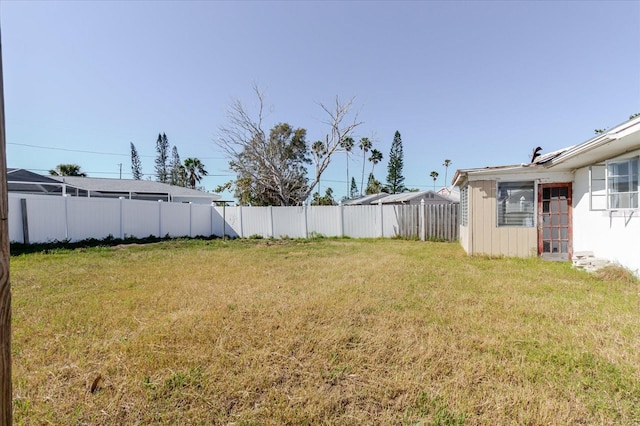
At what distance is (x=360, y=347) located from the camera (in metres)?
2.64

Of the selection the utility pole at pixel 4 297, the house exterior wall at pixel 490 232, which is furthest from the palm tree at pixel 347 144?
the utility pole at pixel 4 297

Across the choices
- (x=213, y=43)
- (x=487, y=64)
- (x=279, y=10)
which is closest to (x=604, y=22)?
(x=487, y=64)

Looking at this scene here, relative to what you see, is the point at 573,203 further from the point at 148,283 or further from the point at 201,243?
the point at 201,243

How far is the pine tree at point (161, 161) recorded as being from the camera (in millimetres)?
39031

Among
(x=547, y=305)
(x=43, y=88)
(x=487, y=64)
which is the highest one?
(x=487, y=64)

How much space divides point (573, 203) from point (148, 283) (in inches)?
393

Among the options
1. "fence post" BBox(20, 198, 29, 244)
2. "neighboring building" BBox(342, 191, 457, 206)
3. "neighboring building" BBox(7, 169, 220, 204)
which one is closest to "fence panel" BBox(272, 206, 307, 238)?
"fence post" BBox(20, 198, 29, 244)

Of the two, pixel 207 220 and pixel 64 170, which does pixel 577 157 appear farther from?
pixel 64 170

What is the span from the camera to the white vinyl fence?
884 centimetres

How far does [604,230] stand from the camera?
582 cm

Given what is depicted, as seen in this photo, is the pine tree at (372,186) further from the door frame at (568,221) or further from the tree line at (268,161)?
the door frame at (568,221)

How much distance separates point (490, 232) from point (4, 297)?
8.79 metres

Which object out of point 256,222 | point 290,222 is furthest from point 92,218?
point 290,222

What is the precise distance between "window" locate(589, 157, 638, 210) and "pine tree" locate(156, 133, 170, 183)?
145ft
